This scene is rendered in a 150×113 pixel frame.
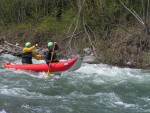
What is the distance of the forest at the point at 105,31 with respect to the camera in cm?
1386

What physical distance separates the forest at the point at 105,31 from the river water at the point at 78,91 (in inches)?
50.1

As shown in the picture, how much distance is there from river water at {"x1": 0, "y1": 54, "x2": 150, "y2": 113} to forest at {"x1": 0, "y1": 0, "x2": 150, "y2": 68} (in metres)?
1.27

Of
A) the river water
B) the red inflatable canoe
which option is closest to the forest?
the river water

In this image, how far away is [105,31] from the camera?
15.2m

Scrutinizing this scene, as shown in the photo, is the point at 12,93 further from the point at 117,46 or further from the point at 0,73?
the point at 117,46

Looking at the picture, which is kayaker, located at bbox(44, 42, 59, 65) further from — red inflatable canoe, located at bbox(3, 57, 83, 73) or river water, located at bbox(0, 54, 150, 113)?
river water, located at bbox(0, 54, 150, 113)

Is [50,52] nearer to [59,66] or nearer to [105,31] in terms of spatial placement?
[59,66]

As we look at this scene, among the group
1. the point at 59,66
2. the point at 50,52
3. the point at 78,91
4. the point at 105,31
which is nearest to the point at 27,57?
the point at 50,52

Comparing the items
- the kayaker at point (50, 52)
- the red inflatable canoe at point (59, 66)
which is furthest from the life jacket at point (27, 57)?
the kayaker at point (50, 52)

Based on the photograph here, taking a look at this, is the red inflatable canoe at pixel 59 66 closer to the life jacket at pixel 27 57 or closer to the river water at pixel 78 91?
the river water at pixel 78 91

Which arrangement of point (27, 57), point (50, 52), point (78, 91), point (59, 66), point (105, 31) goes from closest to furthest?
point (78, 91)
point (59, 66)
point (50, 52)
point (27, 57)
point (105, 31)

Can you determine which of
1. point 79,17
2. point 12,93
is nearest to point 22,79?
point 12,93

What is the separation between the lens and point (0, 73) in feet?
39.1

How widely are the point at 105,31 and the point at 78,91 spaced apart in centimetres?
634
